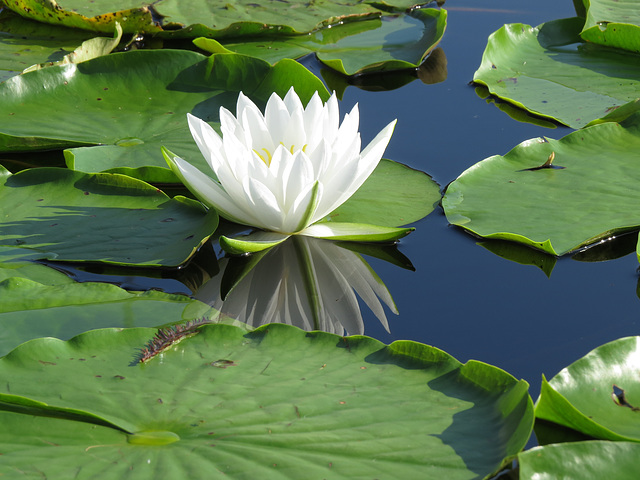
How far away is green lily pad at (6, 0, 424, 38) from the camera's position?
278 centimetres

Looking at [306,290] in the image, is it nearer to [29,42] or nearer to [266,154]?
[266,154]

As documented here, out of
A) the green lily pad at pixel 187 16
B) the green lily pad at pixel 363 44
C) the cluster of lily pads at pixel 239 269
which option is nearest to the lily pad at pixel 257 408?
the cluster of lily pads at pixel 239 269

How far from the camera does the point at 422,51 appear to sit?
277cm

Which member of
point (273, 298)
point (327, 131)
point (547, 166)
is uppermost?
point (327, 131)

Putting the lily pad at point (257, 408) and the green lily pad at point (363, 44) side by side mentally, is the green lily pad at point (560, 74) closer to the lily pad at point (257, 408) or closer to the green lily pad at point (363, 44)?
the green lily pad at point (363, 44)

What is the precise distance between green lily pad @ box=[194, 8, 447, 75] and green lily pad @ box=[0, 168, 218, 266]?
1.04 m

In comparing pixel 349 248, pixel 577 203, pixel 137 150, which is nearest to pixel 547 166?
pixel 577 203

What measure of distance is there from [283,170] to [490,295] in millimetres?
563

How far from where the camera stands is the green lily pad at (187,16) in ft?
9.11

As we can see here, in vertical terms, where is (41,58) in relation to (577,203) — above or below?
above

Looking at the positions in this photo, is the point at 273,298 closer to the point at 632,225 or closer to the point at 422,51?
the point at 632,225

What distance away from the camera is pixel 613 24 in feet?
8.48

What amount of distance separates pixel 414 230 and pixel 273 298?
469 mm

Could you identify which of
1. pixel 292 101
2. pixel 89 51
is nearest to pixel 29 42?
pixel 89 51
